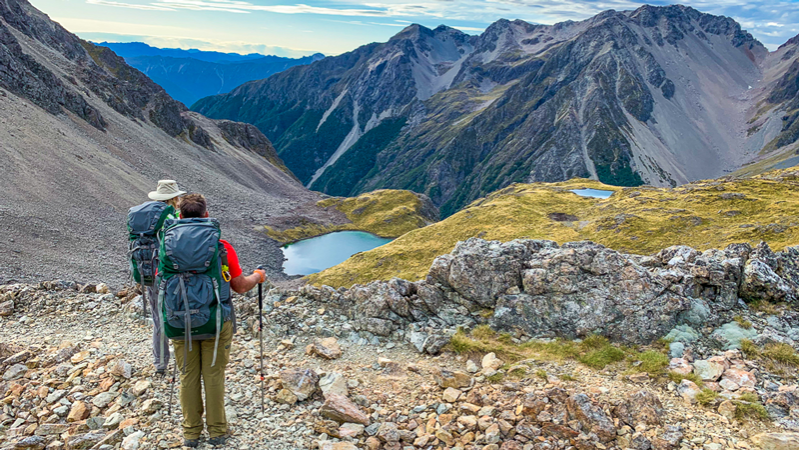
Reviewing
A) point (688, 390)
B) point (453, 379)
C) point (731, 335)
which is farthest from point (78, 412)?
point (731, 335)

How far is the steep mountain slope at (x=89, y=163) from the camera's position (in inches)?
2542

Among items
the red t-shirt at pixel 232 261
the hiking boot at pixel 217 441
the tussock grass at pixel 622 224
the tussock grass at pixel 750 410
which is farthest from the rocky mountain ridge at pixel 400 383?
the tussock grass at pixel 622 224

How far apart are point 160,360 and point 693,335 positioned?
52.7 ft

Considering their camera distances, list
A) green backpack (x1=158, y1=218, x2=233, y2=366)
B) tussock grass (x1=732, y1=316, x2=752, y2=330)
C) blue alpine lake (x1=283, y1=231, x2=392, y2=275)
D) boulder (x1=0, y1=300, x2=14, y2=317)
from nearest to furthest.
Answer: green backpack (x1=158, y1=218, x2=233, y2=366)
tussock grass (x1=732, y1=316, x2=752, y2=330)
boulder (x1=0, y1=300, x2=14, y2=317)
blue alpine lake (x1=283, y1=231, x2=392, y2=275)

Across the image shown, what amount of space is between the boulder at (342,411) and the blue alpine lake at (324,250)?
309 feet

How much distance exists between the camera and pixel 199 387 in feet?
29.9

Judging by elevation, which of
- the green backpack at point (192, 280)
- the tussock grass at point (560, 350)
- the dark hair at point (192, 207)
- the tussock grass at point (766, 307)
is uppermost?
the dark hair at point (192, 207)

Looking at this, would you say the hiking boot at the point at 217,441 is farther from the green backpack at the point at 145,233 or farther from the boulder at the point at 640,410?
the boulder at the point at 640,410

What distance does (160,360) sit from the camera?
11688mm

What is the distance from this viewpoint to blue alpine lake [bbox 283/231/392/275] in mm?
108125

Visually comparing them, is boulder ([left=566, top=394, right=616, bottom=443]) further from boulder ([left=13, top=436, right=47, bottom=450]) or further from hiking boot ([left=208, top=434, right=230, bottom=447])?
boulder ([left=13, top=436, right=47, bottom=450])

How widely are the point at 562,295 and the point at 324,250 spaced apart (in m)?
109

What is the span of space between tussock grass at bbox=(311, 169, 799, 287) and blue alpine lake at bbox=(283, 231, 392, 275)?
34.2 meters

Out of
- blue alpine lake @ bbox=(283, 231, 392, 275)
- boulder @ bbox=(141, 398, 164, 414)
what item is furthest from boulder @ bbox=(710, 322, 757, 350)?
blue alpine lake @ bbox=(283, 231, 392, 275)
